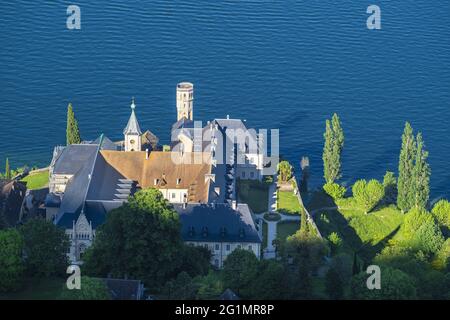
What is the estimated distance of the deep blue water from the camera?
147 m

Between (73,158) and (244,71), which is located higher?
(244,71)

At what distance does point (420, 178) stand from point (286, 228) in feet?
65.9

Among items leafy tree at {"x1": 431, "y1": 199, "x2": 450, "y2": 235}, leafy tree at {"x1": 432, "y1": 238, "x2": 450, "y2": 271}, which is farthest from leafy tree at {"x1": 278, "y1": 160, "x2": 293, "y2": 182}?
leafy tree at {"x1": 432, "y1": 238, "x2": 450, "y2": 271}

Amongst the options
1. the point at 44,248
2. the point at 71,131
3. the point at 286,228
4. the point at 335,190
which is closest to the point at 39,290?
the point at 44,248

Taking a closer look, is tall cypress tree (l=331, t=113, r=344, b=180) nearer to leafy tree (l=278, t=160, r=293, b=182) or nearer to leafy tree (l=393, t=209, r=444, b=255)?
leafy tree (l=278, t=160, r=293, b=182)

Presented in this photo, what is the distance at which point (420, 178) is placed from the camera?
12150cm

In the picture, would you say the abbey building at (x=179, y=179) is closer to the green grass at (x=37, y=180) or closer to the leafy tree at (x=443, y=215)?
the green grass at (x=37, y=180)

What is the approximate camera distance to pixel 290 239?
324 feet

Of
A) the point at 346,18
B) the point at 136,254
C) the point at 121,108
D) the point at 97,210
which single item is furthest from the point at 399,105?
the point at 136,254

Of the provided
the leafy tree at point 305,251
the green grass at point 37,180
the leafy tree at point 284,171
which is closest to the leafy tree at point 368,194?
the leafy tree at point 284,171

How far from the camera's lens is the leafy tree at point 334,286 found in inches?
3465

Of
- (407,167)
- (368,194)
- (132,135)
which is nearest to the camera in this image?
(132,135)

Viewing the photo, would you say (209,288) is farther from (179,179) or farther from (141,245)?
(179,179)

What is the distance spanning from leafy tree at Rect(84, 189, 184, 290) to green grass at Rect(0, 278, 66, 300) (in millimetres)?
3537
